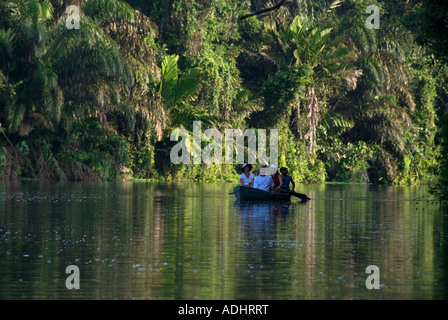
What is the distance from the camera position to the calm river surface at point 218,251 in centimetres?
1043

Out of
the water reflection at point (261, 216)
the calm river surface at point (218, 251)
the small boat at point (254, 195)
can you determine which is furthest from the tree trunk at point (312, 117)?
the calm river surface at point (218, 251)

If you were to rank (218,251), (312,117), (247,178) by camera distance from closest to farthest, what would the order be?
1. (218,251)
2. (247,178)
3. (312,117)

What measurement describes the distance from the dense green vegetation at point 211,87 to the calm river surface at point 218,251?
14.6 m

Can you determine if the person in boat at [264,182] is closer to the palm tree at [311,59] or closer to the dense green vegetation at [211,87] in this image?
the dense green vegetation at [211,87]

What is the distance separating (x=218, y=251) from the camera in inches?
543

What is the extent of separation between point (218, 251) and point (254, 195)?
507 inches

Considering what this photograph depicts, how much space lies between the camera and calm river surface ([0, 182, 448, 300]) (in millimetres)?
10430

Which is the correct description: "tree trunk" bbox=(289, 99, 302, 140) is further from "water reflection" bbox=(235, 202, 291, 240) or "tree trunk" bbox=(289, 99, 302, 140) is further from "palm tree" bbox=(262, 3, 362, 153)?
"water reflection" bbox=(235, 202, 291, 240)

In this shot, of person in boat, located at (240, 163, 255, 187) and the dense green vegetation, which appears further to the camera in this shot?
the dense green vegetation

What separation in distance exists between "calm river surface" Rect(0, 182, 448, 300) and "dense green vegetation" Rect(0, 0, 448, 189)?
14597mm

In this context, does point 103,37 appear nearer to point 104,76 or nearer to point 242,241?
point 104,76

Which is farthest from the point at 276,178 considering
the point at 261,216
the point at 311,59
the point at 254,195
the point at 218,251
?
the point at 311,59

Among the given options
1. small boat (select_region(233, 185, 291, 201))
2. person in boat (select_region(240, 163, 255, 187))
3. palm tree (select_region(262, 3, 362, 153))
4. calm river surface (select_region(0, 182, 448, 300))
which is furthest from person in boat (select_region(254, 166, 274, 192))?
palm tree (select_region(262, 3, 362, 153))

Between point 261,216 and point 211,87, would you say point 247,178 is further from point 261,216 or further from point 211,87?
point 211,87
